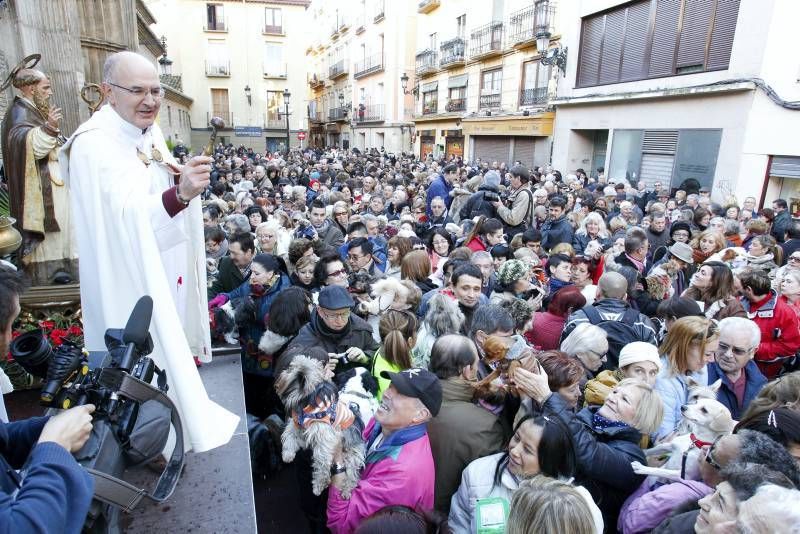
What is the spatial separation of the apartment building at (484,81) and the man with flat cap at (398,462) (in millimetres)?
16527

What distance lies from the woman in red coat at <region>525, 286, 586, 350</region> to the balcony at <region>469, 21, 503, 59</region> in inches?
797

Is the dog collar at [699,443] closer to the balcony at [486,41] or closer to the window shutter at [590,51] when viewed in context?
the window shutter at [590,51]

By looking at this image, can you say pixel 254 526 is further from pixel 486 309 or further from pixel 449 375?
pixel 486 309

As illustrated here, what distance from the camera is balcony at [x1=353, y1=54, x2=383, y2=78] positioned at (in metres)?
36.0

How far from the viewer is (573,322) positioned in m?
3.68

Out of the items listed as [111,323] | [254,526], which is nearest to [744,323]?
[254,526]

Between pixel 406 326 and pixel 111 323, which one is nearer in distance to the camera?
pixel 111 323

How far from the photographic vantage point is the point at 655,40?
46.2 feet

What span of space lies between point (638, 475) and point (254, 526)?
174 cm

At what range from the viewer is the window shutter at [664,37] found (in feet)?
44.1

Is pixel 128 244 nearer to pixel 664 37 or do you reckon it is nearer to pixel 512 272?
pixel 512 272

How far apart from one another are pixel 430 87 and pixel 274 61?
1635 centimetres

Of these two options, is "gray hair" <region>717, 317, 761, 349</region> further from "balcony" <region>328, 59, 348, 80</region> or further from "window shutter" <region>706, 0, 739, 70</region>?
"balcony" <region>328, 59, 348, 80</region>

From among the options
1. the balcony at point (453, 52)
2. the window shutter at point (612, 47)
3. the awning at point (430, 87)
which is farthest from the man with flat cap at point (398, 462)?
the awning at point (430, 87)
